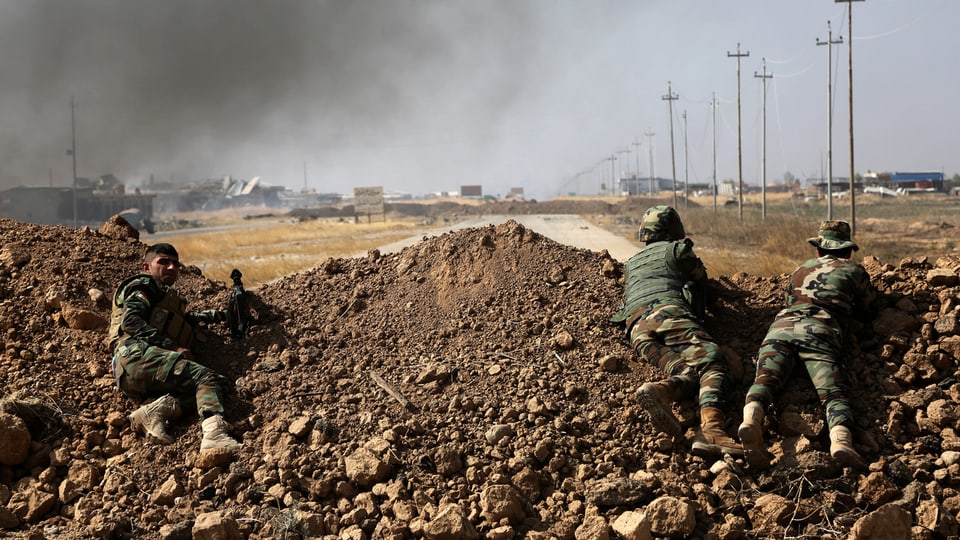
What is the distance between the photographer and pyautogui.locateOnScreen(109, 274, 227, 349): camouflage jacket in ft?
18.9

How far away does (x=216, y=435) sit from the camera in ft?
16.5

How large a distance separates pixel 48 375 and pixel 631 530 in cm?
437

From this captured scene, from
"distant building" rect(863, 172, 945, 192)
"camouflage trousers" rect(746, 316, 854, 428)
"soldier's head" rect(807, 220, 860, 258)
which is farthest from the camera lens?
"distant building" rect(863, 172, 945, 192)

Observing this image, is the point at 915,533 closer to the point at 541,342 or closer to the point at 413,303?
the point at 541,342

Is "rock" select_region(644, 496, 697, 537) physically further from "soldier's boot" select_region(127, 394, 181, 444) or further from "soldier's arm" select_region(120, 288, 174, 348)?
"soldier's arm" select_region(120, 288, 174, 348)

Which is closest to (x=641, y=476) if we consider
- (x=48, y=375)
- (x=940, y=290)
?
(x=940, y=290)

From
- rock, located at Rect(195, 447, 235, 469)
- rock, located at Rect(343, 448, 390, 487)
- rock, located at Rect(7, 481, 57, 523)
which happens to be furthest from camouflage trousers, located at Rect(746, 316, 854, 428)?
rock, located at Rect(7, 481, 57, 523)

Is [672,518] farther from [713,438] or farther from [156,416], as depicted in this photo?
[156,416]

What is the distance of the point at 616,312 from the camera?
6266mm

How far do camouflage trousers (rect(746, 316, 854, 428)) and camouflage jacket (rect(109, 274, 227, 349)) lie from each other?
13.2 ft

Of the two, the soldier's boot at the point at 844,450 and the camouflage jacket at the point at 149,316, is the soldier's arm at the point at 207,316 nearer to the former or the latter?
the camouflage jacket at the point at 149,316

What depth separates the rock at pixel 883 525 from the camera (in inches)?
159

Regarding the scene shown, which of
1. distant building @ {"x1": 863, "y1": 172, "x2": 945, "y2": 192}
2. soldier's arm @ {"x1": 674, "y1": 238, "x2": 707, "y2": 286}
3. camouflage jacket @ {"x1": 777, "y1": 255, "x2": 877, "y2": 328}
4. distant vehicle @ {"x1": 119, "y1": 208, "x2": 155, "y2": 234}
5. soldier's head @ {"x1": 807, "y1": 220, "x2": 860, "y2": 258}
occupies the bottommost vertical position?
camouflage jacket @ {"x1": 777, "y1": 255, "x2": 877, "y2": 328}

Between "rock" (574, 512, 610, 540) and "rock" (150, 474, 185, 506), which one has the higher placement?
"rock" (150, 474, 185, 506)
